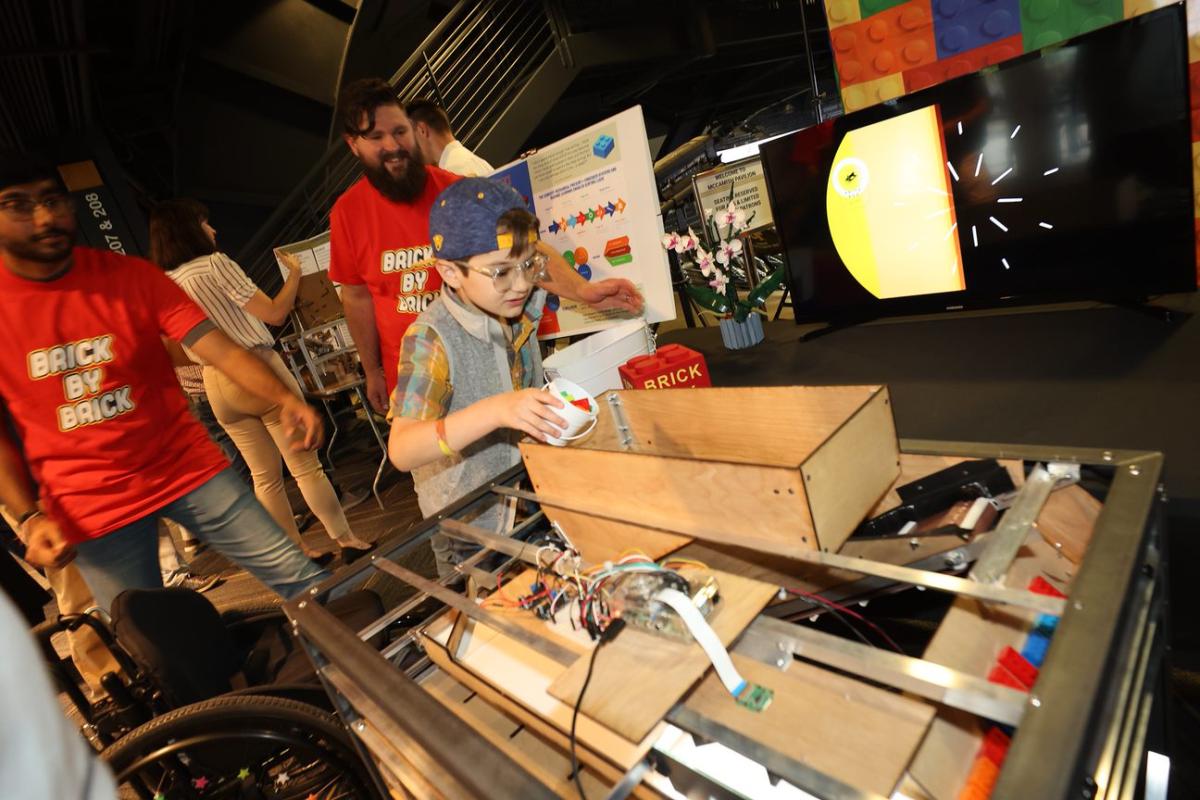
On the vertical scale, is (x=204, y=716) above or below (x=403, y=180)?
below

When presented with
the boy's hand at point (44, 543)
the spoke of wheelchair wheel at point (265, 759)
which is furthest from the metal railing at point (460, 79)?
the spoke of wheelchair wheel at point (265, 759)

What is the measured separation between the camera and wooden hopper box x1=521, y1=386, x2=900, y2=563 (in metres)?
0.76

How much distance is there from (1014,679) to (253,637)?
174cm

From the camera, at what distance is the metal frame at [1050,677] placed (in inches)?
17.3

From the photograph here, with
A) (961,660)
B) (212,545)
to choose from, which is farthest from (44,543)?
(961,660)

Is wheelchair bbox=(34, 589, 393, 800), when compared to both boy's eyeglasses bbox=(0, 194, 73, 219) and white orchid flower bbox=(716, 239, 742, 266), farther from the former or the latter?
white orchid flower bbox=(716, 239, 742, 266)

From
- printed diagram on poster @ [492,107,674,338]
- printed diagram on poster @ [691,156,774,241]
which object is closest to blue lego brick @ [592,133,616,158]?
printed diagram on poster @ [492,107,674,338]

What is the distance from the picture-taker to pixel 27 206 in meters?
1.31

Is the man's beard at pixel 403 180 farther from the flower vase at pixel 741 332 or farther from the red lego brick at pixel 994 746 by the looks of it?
the red lego brick at pixel 994 746

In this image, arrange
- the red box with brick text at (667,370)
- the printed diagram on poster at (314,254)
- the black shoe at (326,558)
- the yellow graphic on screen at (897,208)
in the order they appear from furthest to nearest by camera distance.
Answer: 1. the printed diagram on poster at (314,254)
2. the black shoe at (326,558)
3. the yellow graphic on screen at (897,208)
4. the red box with brick text at (667,370)

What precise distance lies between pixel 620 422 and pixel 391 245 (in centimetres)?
115

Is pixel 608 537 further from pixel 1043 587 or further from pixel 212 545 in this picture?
pixel 212 545

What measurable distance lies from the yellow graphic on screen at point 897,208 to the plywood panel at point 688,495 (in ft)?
5.89

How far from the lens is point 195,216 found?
248 cm
